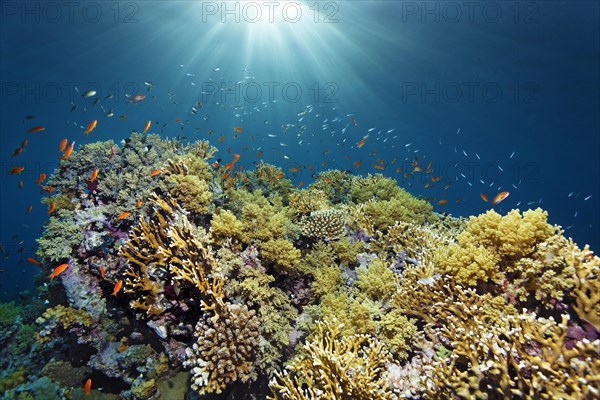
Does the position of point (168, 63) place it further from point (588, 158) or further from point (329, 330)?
point (588, 158)

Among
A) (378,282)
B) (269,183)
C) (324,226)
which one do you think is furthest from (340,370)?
(269,183)

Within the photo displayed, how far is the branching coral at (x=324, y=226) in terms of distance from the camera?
7211 millimetres

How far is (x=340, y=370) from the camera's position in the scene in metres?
4.06

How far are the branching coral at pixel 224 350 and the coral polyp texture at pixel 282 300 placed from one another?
0.03 metres

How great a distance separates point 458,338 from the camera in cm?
404

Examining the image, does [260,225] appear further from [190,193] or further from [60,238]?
[60,238]


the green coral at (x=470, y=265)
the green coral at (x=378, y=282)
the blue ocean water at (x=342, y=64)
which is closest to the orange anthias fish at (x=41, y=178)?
the blue ocean water at (x=342, y=64)

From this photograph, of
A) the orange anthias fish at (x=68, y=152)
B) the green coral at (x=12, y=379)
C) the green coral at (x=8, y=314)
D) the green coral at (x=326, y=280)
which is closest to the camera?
the green coral at (x=326, y=280)

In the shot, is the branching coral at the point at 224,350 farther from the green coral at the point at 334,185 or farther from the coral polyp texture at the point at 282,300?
the green coral at the point at 334,185

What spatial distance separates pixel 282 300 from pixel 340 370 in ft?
7.13

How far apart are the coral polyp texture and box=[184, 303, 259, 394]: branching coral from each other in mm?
27

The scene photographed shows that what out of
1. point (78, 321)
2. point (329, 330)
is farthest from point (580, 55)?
point (78, 321)

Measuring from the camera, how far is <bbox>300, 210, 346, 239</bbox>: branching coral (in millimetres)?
7211

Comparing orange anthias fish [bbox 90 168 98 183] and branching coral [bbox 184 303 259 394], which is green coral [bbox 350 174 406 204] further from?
orange anthias fish [bbox 90 168 98 183]
